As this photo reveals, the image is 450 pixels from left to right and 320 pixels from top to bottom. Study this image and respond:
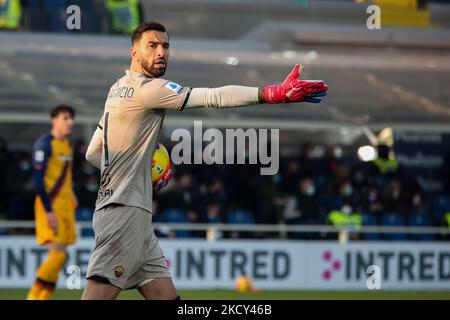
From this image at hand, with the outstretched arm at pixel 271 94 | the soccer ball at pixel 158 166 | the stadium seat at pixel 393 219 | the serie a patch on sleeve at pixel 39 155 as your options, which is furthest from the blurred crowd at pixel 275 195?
the outstretched arm at pixel 271 94

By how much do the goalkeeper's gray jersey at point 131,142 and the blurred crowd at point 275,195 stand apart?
10.2 m

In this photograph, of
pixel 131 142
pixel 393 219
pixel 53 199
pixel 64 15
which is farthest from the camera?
pixel 393 219

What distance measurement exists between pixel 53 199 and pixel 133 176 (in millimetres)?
5351

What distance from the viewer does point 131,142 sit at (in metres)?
6.02

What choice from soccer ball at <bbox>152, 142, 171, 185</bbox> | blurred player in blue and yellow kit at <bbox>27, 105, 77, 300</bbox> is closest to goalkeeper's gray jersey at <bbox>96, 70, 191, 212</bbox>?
soccer ball at <bbox>152, 142, 171, 185</bbox>

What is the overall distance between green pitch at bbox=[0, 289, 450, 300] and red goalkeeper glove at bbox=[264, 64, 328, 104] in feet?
24.5

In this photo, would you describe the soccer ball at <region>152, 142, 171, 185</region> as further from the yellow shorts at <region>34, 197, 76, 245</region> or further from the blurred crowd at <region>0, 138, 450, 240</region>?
the blurred crowd at <region>0, 138, 450, 240</region>

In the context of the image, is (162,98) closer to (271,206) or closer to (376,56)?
(271,206)

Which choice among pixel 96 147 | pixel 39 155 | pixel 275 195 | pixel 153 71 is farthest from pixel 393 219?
pixel 153 71

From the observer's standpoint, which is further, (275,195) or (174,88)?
(275,195)

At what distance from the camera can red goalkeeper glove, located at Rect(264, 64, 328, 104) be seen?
572 cm

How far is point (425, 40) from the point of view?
1906 centimetres

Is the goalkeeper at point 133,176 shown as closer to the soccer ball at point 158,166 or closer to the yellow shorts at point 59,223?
the soccer ball at point 158,166

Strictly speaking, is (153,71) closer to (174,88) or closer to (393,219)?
(174,88)
